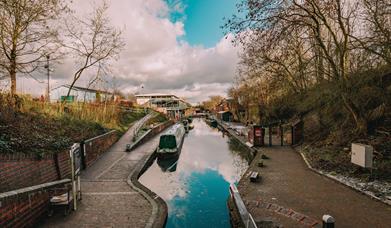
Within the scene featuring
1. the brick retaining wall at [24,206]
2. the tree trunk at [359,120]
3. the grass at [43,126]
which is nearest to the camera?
the brick retaining wall at [24,206]

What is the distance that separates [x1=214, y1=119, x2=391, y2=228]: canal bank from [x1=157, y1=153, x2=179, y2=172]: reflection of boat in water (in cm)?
624

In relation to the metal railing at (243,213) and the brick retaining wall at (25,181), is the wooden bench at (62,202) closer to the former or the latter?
the brick retaining wall at (25,181)

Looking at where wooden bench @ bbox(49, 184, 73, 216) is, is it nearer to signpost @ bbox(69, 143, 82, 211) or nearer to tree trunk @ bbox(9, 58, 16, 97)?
signpost @ bbox(69, 143, 82, 211)

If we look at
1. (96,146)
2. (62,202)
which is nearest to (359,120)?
(62,202)

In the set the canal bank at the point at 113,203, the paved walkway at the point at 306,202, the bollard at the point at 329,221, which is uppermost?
the bollard at the point at 329,221

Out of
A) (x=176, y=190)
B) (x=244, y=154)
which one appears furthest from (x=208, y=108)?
(x=176, y=190)

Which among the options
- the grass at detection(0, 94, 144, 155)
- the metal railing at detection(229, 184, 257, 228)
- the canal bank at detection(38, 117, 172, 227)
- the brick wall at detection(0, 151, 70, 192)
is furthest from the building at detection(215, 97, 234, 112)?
the brick wall at detection(0, 151, 70, 192)

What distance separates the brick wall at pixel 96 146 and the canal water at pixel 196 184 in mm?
2808

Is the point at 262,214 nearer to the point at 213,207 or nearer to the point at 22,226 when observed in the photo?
the point at 213,207

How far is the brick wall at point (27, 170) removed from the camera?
16.1ft

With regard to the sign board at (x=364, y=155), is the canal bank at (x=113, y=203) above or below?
below

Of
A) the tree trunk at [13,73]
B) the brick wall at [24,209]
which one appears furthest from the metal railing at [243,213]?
the tree trunk at [13,73]

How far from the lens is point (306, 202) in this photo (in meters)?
6.25

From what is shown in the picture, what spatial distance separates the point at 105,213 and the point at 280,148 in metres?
12.5
